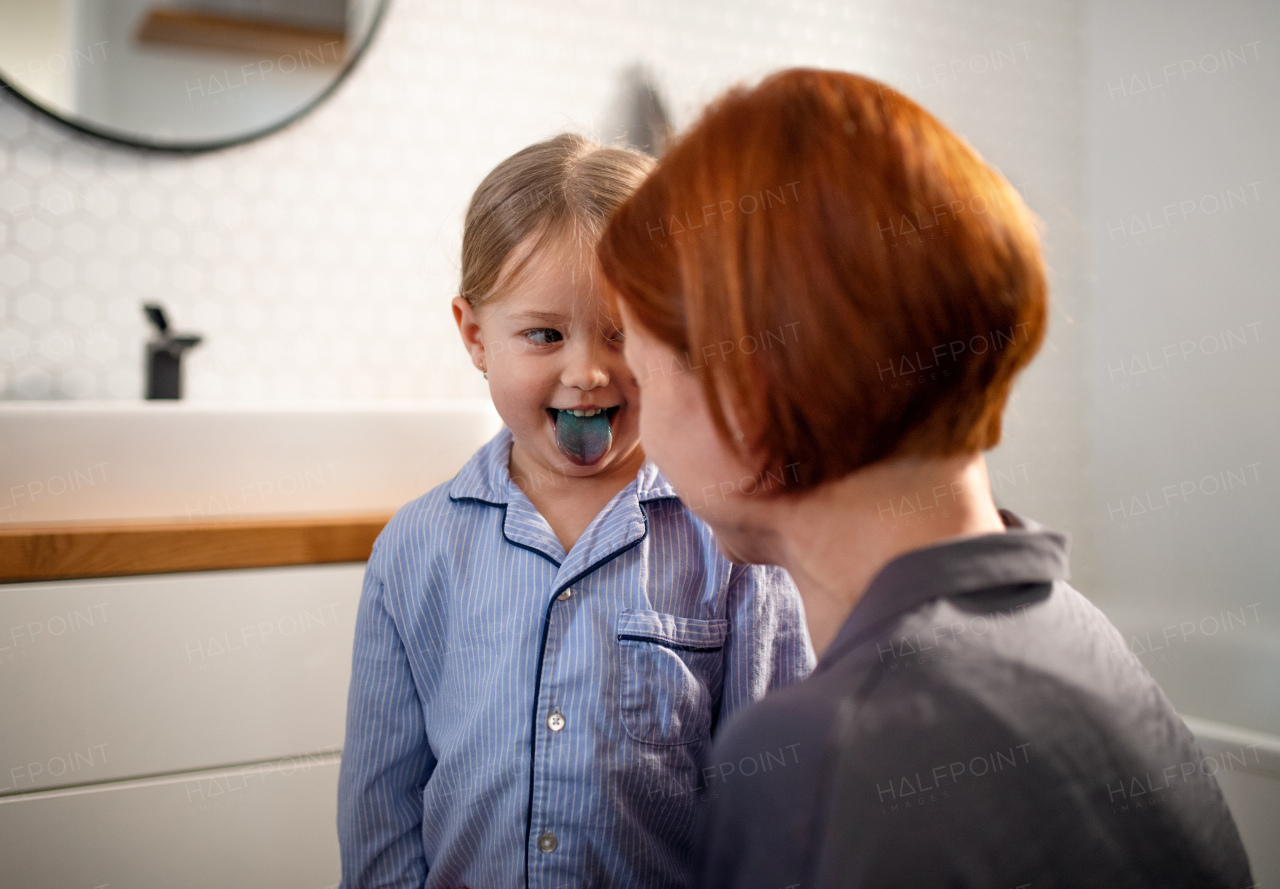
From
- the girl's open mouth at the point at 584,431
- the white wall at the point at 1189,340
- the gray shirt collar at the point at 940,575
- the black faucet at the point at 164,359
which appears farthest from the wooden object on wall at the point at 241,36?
the white wall at the point at 1189,340

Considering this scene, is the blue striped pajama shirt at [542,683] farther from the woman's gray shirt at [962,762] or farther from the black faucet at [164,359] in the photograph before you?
the black faucet at [164,359]

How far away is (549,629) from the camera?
0.70m

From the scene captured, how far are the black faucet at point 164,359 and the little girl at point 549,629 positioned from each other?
0.69 m

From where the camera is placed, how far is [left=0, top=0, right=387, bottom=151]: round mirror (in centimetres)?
124

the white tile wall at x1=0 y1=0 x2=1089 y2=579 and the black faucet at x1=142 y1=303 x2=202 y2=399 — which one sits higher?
the white tile wall at x1=0 y1=0 x2=1089 y2=579

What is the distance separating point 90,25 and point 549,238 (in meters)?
1.05

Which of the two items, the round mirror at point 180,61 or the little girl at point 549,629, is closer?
the little girl at point 549,629

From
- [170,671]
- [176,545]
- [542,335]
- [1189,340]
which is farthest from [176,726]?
[1189,340]

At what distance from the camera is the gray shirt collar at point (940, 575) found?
0.42 metres

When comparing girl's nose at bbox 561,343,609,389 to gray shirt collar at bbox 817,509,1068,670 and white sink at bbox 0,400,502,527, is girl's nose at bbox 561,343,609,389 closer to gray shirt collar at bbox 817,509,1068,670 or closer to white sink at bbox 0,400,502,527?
gray shirt collar at bbox 817,509,1068,670

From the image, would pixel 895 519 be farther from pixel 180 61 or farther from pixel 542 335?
pixel 180 61

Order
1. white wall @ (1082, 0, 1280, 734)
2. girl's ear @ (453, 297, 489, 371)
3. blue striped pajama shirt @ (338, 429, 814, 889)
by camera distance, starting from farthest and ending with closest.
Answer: white wall @ (1082, 0, 1280, 734) < girl's ear @ (453, 297, 489, 371) < blue striped pajama shirt @ (338, 429, 814, 889)

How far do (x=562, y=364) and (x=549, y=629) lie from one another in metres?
0.23

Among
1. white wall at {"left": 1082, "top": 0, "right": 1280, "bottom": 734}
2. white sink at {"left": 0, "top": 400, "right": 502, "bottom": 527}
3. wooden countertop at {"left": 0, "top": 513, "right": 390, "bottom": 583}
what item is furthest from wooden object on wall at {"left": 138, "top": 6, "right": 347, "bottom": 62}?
white wall at {"left": 1082, "top": 0, "right": 1280, "bottom": 734}
